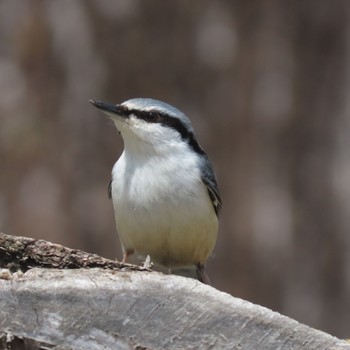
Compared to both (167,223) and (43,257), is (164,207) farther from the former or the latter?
(43,257)

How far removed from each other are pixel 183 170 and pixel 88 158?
2.03 m

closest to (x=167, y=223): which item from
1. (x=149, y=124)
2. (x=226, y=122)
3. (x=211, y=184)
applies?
(x=211, y=184)

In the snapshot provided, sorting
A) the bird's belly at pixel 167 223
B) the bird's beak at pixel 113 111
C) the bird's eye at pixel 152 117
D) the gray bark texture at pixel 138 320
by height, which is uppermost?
the bird's beak at pixel 113 111

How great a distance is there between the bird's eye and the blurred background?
1.86 m

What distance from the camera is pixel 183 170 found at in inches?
208

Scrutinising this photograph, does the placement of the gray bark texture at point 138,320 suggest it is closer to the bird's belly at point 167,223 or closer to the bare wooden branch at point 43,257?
the bare wooden branch at point 43,257

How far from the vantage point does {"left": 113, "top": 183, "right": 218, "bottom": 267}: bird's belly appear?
507cm

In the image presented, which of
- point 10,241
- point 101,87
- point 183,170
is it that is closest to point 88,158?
point 101,87

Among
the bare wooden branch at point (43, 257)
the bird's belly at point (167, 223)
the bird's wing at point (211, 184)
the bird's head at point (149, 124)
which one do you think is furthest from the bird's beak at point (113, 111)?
the bare wooden branch at point (43, 257)

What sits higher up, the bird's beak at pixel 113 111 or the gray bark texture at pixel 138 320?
the bird's beak at pixel 113 111

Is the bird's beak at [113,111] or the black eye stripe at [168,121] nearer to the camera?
the bird's beak at [113,111]

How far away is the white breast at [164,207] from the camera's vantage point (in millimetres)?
5070

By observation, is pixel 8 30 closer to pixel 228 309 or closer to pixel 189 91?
pixel 189 91

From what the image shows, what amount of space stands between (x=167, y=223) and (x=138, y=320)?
1.91 m
